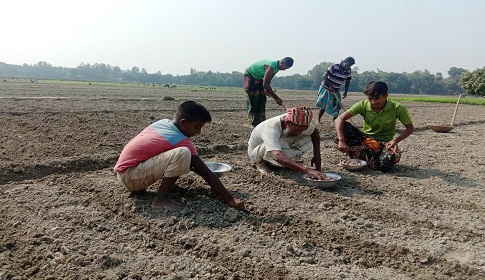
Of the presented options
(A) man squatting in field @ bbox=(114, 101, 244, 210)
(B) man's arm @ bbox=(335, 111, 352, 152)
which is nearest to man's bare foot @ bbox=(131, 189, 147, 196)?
(A) man squatting in field @ bbox=(114, 101, 244, 210)

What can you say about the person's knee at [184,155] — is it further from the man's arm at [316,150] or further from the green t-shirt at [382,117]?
the green t-shirt at [382,117]

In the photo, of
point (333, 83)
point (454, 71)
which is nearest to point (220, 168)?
point (333, 83)

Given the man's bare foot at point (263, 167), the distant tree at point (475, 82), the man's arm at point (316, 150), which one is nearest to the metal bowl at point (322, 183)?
the man's arm at point (316, 150)

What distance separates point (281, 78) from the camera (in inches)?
3792

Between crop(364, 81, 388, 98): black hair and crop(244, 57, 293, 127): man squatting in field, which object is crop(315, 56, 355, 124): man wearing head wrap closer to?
crop(244, 57, 293, 127): man squatting in field

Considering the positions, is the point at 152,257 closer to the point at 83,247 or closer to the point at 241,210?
the point at 83,247

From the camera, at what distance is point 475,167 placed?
557cm

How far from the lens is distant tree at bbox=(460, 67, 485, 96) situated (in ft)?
102

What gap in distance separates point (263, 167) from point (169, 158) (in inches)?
69.8

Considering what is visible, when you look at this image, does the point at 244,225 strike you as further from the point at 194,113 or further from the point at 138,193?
the point at 138,193

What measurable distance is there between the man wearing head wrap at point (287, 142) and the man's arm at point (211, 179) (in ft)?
2.66

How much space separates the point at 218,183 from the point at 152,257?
2.98ft

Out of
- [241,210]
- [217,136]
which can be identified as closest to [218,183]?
[241,210]

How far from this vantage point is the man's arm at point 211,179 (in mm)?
3361
